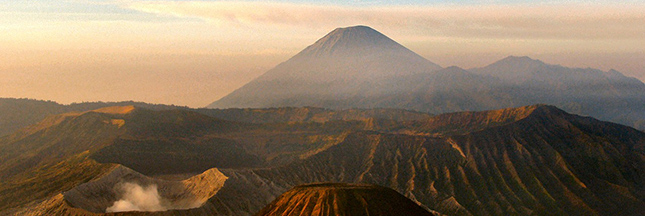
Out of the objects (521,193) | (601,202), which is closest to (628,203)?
(601,202)

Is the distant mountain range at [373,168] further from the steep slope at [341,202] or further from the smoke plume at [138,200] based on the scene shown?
the steep slope at [341,202]

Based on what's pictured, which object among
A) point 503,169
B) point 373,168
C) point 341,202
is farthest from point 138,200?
point 503,169

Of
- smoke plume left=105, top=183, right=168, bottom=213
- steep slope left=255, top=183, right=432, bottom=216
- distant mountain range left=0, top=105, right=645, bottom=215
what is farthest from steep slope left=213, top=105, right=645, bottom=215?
steep slope left=255, top=183, right=432, bottom=216

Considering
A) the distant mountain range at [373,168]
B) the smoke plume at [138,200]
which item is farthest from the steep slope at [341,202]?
the smoke plume at [138,200]

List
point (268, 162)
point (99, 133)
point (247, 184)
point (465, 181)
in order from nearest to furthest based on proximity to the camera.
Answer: point (247, 184), point (465, 181), point (268, 162), point (99, 133)

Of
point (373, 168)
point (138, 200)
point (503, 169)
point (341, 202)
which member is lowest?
point (503, 169)

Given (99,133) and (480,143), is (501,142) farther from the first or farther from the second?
(99,133)

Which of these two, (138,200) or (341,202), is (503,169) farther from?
(138,200)
